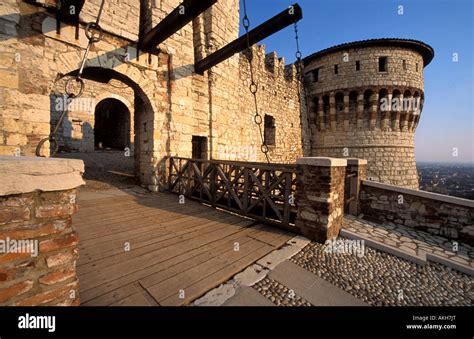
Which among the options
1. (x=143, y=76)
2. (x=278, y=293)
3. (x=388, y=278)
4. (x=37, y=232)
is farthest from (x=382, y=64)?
(x=37, y=232)

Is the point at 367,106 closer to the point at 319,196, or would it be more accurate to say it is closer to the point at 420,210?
the point at 420,210

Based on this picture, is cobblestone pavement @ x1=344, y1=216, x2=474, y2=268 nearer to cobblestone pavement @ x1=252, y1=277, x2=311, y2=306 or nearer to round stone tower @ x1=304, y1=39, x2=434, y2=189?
cobblestone pavement @ x1=252, y1=277, x2=311, y2=306

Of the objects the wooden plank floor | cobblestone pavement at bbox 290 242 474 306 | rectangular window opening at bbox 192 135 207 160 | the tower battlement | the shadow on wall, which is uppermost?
the tower battlement

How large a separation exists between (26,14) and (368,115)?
15.2 metres

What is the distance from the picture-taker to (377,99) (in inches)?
480

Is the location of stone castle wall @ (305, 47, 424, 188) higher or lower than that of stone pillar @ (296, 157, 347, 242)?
higher

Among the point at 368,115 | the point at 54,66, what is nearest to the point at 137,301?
the point at 54,66

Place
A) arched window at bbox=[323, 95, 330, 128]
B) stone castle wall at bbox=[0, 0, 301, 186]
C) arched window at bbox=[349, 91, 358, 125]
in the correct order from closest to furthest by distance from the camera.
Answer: stone castle wall at bbox=[0, 0, 301, 186] < arched window at bbox=[349, 91, 358, 125] < arched window at bbox=[323, 95, 330, 128]

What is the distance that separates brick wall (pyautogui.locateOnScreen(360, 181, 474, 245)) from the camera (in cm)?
360

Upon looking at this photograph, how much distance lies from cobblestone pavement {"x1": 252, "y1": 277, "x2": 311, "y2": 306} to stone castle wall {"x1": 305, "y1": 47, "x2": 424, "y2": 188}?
13.2 metres

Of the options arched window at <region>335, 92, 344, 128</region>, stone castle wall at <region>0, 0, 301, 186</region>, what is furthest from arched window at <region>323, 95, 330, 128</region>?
stone castle wall at <region>0, 0, 301, 186</region>

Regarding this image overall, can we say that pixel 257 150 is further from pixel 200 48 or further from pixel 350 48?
pixel 350 48

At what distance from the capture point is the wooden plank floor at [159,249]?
183 centimetres

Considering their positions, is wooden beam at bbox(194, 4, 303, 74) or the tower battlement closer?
wooden beam at bbox(194, 4, 303, 74)
